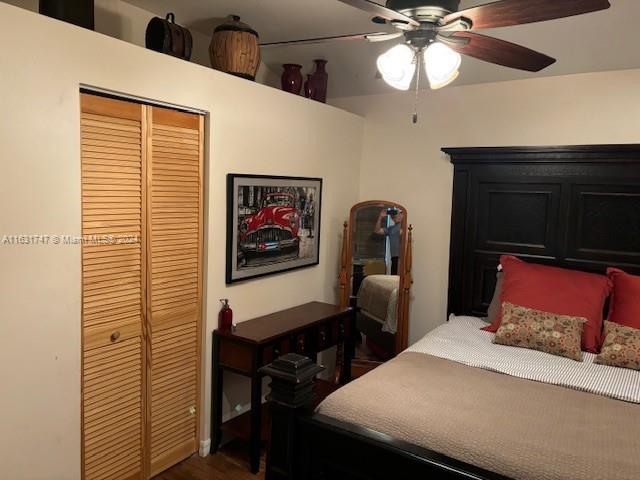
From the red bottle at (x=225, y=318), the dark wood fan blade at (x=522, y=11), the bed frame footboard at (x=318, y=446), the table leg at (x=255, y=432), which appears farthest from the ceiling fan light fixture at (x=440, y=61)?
the table leg at (x=255, y=432)

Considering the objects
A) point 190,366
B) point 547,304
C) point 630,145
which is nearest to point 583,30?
point 630,145

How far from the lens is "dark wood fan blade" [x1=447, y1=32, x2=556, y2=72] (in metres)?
1.91

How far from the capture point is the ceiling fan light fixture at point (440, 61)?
1.87 meters

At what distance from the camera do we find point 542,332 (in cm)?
274

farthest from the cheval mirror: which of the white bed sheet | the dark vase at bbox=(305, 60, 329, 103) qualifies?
the dark vase at bbox=(305, 60, 329, 103)

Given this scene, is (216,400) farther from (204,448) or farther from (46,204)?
(46,204)

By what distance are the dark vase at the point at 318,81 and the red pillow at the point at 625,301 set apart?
2.23 metres

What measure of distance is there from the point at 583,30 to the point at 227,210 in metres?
2.21

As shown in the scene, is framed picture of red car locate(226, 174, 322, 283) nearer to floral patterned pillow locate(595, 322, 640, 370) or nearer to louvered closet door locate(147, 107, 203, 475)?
louvered closet door locate(147, 107, 203, 475)

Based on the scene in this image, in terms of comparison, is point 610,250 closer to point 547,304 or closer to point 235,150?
point 547,304

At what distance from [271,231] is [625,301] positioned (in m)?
2.06

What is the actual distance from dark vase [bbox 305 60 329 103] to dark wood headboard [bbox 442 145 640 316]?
99cm

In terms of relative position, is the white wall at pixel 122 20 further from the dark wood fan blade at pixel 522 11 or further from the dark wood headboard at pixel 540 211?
the dark wood headboard at pixel 540 211

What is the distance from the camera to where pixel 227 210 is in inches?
114
